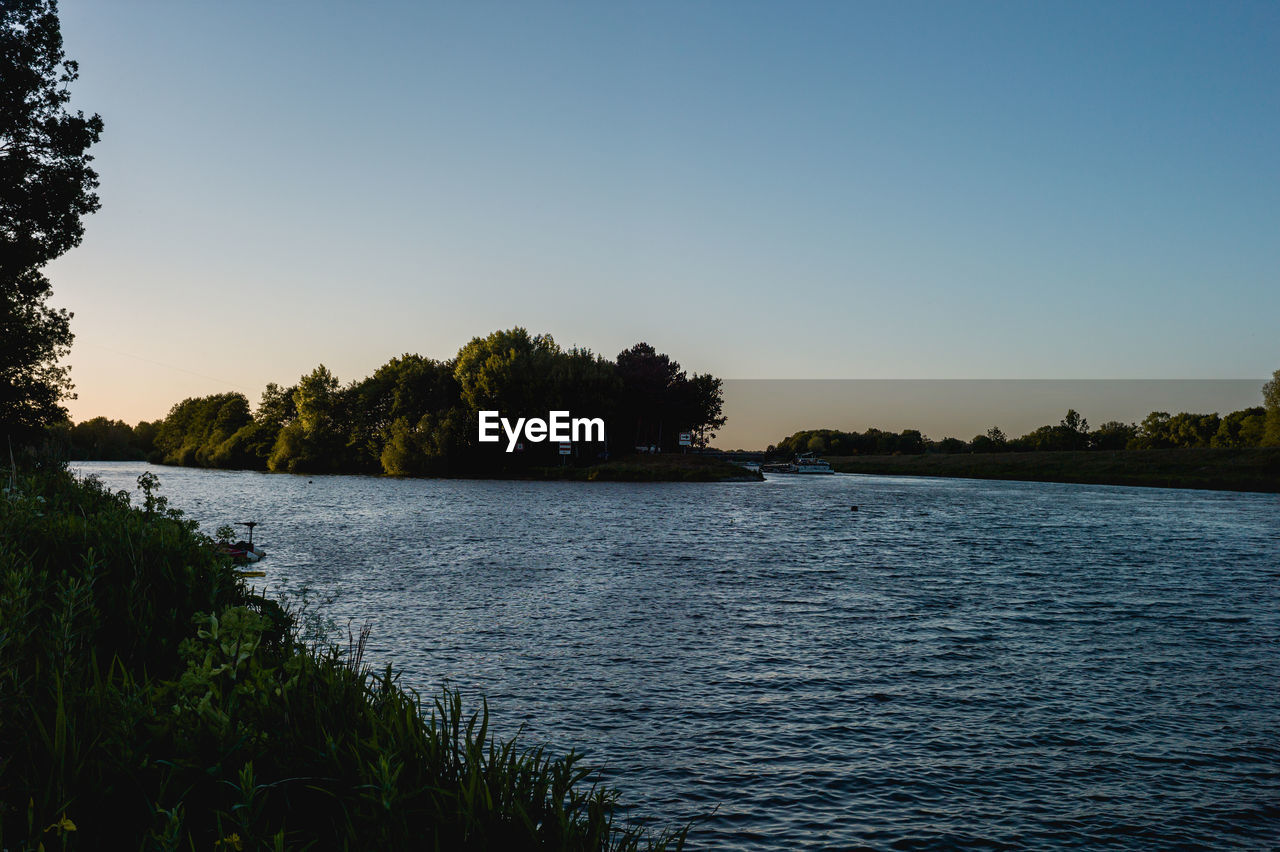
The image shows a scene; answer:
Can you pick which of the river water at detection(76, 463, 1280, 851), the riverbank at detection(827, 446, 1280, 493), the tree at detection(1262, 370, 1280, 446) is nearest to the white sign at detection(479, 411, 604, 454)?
the riverbank at detection(827, 446, 1280, 493)

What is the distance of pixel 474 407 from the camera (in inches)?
5802

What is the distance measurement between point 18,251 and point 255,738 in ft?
135

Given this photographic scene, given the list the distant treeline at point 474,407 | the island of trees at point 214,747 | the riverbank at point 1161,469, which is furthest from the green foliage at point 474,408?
the island of trees at point 214,747

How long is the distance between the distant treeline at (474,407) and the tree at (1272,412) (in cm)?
10678

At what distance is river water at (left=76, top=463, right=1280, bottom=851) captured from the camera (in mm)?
12617

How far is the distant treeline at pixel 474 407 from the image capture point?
14741cm

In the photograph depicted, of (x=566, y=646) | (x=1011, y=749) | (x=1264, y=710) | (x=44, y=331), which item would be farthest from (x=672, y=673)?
(x=44, y=331)

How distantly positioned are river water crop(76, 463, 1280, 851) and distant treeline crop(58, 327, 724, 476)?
9705 cm

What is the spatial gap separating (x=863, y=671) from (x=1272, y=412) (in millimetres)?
188320

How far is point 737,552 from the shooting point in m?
46.2

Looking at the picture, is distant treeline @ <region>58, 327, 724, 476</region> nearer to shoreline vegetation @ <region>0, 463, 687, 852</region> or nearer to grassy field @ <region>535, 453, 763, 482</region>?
grassy field @ <region>535, 453, 763, 482</region>

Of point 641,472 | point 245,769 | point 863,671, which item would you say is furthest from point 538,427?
point 245,769

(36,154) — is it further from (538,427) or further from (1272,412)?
(1272,412)

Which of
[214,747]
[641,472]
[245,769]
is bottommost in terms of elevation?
[641,472]
